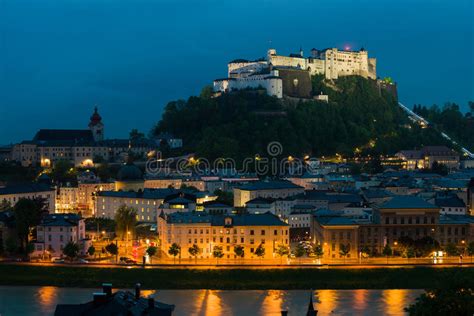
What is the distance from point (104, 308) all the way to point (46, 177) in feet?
107

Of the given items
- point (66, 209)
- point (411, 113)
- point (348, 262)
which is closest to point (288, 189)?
point (66, 209)

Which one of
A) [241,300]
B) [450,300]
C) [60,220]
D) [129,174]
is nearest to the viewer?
→ [450,300]

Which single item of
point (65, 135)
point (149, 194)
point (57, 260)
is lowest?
point (57, 260)

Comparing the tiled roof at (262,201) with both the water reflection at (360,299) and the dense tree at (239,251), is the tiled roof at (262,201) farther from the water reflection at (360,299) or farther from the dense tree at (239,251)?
the water reflection at (360,299)

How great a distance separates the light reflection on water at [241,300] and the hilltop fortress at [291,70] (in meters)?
35.7

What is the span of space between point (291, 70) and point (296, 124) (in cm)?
628

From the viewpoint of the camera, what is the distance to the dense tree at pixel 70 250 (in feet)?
90.1

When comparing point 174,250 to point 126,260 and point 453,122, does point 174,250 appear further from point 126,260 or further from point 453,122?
point 453,122

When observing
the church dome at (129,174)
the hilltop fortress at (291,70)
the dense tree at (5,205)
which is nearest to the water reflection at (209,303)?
the dense tree at (5,205)

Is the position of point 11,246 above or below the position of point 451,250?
above

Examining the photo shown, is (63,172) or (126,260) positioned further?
(63,172)

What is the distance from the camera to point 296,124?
186ft

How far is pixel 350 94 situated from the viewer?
2505 inches

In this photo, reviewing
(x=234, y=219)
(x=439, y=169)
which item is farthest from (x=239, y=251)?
(x=439, y=169)
